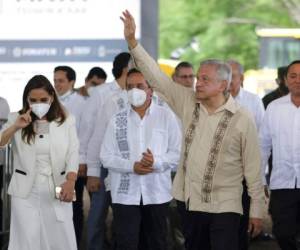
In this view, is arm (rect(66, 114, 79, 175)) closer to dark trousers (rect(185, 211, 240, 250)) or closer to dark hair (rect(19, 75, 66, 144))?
dark hair (rect(19, 75, 66, 144))

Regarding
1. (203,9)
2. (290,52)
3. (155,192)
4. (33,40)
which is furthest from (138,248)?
(203,9)

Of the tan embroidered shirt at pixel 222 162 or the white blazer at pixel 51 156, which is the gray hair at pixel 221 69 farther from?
the white blazer at pixel 51 156

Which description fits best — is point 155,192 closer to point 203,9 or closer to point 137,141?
point 137,141

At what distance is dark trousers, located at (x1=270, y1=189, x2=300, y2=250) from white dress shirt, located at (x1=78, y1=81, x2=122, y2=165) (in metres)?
2.12

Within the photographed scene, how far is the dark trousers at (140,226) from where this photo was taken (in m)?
11.0

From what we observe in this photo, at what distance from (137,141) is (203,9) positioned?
130 feet

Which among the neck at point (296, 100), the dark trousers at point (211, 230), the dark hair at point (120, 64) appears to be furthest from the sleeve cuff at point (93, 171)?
the dark trousers at point (211, 230)

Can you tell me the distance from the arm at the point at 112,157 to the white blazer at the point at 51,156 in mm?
477

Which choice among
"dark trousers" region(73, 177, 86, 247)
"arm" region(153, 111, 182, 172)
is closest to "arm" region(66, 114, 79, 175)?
"arm" region(153, 111, 182, 172)

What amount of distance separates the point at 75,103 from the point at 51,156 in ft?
11.6

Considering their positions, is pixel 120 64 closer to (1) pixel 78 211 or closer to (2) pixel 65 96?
(2) pixel 65 96

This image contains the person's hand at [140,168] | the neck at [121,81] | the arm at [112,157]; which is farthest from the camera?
the neck at [121,81]

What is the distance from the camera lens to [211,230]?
9.52 m

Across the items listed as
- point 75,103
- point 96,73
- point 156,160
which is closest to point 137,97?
point 156,160
